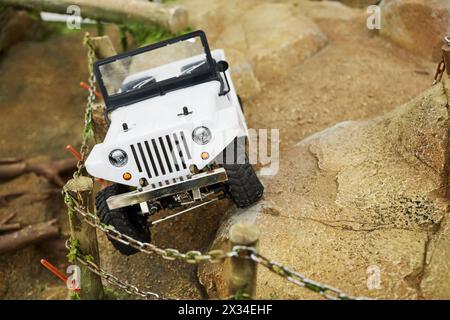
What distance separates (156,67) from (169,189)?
9.87 feet

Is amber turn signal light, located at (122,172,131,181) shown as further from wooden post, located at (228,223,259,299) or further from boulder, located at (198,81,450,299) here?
wooden post, located at (228,223,259,299)

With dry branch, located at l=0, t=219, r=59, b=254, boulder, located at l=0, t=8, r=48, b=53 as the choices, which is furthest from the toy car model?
boulder, located at l=0, t=8, r=48, b=53

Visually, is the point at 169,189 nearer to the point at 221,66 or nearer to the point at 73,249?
the point at 73,249

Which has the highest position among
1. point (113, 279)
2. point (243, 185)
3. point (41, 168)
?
point (243, 185)

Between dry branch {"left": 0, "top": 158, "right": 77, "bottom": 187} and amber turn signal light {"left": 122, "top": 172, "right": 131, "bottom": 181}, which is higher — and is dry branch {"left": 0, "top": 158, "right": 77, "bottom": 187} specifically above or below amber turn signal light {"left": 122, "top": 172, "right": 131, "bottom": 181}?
below

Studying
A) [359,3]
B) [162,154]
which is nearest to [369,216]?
[162,154]

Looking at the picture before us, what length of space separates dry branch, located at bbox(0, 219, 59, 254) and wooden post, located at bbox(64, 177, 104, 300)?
2.59 metres

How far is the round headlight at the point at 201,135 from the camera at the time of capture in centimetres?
495

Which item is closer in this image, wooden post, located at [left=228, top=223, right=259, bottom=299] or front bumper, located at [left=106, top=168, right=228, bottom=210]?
wooden post, located at [left=228, top=223, right=259, bottom=299]

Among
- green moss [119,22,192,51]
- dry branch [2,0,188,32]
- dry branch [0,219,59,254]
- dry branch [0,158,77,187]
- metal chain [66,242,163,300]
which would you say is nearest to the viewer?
metal chain [66,242,163,300]

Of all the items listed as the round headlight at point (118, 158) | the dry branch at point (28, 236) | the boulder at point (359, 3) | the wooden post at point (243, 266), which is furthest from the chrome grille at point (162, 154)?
the boulder at point (359, 3)

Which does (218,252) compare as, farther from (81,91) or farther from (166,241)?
(81,91)

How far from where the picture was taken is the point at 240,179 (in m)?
5.10

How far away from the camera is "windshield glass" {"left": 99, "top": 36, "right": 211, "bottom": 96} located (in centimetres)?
612
